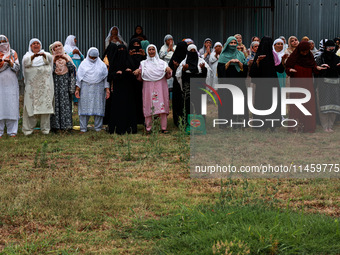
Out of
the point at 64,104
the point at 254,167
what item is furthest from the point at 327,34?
the point at 254,167

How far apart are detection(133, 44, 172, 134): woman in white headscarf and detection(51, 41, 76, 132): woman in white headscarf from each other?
1.13 m

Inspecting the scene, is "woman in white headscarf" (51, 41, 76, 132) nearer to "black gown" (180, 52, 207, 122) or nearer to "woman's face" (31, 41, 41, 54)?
"woman's face" (31, 41, 41, 54)

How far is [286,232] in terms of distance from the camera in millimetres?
4031

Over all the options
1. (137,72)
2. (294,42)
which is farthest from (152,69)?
(294,42)

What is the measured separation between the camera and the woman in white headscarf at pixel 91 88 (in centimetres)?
1001

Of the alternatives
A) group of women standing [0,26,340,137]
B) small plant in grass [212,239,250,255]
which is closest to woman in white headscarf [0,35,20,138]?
group of women standing [0,26,340,137]

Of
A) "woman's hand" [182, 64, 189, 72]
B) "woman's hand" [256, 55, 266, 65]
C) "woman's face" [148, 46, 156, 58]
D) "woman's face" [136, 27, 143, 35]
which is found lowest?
"woman's hand" [182, 64, 189, 72]

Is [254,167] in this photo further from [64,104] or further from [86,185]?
[64,104]

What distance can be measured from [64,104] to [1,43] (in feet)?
4.61

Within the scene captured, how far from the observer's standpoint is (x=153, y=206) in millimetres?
5238

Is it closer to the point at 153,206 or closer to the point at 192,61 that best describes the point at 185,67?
the point at 192,61

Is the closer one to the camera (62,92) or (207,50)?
(62,92)

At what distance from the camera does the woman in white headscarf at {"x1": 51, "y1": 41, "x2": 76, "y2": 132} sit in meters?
9.91

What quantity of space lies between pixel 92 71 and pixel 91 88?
287 mm
